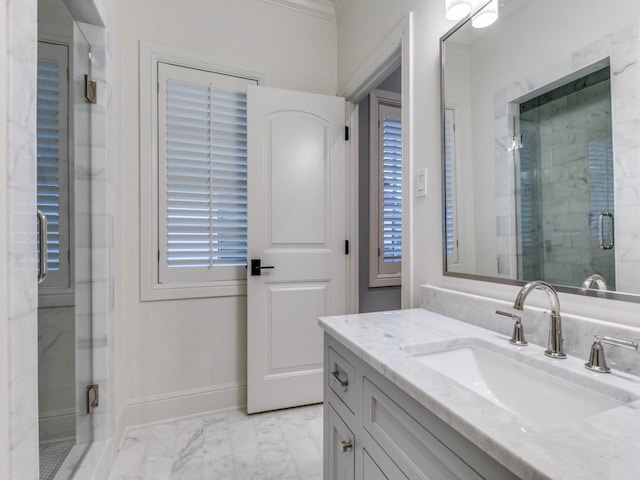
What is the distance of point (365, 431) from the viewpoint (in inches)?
34.8

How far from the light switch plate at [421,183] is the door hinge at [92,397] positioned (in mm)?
1761

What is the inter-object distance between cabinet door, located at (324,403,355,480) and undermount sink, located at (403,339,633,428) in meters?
0.34

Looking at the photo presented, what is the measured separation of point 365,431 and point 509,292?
0.61 metres

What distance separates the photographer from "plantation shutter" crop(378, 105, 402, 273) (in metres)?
2.72

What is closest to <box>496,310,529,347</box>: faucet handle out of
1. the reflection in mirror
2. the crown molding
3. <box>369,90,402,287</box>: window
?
the reflection in mirror

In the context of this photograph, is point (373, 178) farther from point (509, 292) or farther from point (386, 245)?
point (509, 292)

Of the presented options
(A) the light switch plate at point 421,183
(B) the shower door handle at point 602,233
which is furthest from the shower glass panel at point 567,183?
(A) the light switch plate at point 421,183

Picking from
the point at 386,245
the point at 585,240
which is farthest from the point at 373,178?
the point at 585,240

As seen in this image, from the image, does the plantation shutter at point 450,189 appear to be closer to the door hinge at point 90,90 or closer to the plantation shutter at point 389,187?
the plantation shutter at point 389,187

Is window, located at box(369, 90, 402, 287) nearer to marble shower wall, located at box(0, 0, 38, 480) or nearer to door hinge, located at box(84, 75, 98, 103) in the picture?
door hinge, located at box(84, 75, 98, 103)

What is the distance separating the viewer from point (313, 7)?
7.79 feet

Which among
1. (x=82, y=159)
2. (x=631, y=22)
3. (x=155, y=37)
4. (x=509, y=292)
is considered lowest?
(x=509, y=292)

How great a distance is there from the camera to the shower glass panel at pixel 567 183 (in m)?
0.81

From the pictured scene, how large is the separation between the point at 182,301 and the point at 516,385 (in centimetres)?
182
